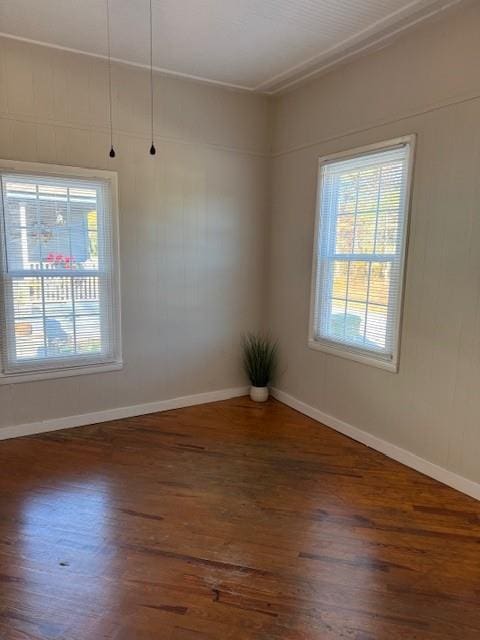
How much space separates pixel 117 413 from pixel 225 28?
3.10m

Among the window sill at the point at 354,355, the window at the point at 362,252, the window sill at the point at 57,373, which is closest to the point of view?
the window at the point at 362,252

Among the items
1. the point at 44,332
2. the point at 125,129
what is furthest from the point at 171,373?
the point at 125,129

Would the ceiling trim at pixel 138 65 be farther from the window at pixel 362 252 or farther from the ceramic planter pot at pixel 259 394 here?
the ceramic planter pot at pixel 259 394

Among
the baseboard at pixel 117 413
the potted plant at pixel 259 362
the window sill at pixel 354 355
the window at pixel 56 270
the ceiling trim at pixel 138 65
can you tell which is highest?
the ceiling trim at pixel 138 65

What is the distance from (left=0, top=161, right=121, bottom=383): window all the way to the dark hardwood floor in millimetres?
680

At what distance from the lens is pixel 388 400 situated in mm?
3205

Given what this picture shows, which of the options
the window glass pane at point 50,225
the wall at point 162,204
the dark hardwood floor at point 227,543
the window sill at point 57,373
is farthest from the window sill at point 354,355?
the window glass pane at point 50,225

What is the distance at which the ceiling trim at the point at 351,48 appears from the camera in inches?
104

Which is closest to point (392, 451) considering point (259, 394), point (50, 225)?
point (259, 394)

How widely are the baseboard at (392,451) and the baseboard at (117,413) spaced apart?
0.69 meters

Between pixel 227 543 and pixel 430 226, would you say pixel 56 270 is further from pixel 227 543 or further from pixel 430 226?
pixel 430 226

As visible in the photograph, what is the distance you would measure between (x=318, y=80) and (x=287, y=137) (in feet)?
1.81

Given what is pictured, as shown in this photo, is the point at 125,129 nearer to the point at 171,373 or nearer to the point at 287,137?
the point at 287,137

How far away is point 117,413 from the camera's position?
3.79 m
